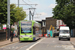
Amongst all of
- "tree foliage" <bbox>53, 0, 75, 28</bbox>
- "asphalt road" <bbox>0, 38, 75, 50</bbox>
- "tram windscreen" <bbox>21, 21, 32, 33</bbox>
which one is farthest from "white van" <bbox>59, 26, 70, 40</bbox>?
"tree foliage" <bbox>53, 0, 75, 28</bbox>

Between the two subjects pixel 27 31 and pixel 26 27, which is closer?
pixel 27 31

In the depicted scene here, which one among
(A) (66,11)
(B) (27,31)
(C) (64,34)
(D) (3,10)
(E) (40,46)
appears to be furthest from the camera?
(A) (66,11)

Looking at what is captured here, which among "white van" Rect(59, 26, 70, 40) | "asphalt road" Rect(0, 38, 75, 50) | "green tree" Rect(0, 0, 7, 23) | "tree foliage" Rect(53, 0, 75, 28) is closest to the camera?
"asphalt road" Rect(0, 38, 75, 50)

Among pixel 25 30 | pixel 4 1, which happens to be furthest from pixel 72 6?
pixel 25 30

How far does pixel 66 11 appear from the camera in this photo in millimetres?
54688

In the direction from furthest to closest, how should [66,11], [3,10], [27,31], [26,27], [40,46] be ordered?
[66,11] → [3,10] → [26,27] → [27,31] → [40,46]

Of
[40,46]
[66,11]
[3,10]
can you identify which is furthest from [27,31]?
[66,11]

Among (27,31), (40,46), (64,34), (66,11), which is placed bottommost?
(40,46)

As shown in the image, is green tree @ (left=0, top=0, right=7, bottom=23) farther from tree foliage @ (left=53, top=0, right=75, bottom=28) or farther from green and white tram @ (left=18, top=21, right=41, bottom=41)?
green and white tram @ (left=18, top=21, right=41, bottom=41)

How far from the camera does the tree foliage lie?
54500 millimetres

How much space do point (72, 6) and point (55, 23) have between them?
3845 centimetres

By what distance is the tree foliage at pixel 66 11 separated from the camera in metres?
54.5

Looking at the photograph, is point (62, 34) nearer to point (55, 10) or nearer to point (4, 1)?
point (4, 1)

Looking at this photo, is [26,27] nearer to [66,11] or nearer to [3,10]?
[3,10]
